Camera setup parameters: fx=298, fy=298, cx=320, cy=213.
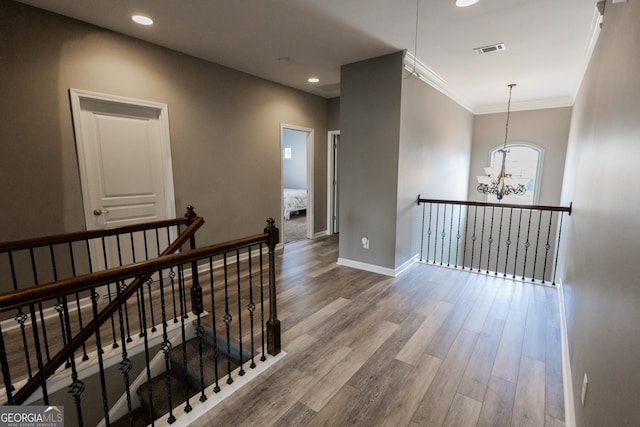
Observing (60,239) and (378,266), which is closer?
(60,239)

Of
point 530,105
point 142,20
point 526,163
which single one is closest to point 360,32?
point 142,20

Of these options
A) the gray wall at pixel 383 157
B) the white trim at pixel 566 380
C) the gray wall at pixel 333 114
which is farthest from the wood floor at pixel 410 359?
the gray wall at pixel 333 114

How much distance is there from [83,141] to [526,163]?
25.7 feet

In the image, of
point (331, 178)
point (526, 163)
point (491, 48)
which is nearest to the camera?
point (491, 48)

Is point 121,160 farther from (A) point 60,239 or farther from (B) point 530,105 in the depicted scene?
(B) point 530,105

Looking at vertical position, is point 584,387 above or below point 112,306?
below

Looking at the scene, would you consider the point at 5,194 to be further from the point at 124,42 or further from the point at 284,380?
the point at 284,380

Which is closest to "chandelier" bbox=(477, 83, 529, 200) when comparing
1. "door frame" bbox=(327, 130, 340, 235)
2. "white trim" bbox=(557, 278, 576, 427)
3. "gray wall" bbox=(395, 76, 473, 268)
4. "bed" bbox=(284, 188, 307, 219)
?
"gray wall" bbox=(395, 76, 473, 268)

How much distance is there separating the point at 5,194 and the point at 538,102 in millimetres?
8272

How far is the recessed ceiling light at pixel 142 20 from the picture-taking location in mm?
2744

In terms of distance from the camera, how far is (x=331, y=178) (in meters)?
6.09

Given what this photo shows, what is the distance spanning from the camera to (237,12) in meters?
2.65

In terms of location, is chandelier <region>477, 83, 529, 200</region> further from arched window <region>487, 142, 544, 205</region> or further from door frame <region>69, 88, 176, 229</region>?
door frame <region>69, 88, 176, 229</region>

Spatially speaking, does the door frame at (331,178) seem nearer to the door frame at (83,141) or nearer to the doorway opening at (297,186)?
the doorway opening at (297,186)
